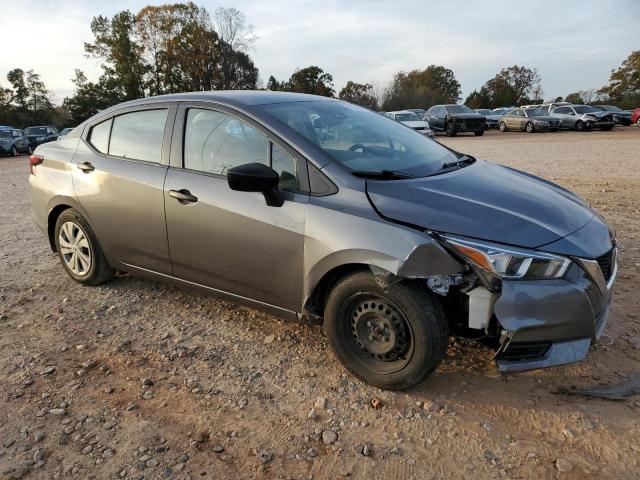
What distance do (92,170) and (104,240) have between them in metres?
0.57

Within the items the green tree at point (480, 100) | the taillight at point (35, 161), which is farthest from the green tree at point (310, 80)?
the taillight at point (35, 161)

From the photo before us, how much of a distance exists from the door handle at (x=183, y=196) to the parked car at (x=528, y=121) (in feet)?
90.1

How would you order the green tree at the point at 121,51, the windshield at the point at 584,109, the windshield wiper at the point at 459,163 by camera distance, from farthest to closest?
the green tree at the point at 121,51 < the windshield at the point at 584,109 < the windshield wiper at the point at 459,163

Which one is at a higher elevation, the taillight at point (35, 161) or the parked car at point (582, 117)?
the taillight at point (35, 161)

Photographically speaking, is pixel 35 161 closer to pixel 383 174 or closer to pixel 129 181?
pixel 129 181

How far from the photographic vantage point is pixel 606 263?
2.81 metres

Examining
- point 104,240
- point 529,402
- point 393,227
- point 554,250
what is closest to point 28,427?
point 104,240

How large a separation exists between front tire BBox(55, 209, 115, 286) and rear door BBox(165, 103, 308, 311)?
1037 mm

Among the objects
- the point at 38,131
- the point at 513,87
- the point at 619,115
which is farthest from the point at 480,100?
the point at 38,131

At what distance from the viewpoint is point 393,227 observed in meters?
2.69

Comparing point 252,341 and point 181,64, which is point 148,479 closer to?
point 252,341

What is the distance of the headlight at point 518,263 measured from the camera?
2.53 m

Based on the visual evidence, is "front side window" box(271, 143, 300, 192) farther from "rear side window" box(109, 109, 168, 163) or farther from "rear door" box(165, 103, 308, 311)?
"rear side window" box(109, 109, 168, 163)

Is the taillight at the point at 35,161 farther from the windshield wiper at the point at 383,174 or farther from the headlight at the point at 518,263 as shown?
the headlight at the point at 518,263
